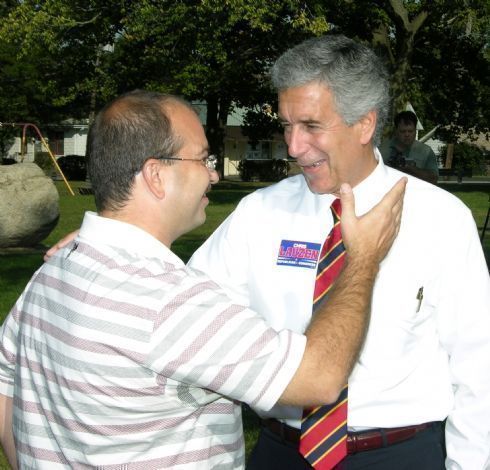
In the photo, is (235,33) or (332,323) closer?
(332,323)

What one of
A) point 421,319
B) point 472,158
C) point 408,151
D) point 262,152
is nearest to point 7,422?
point 421,319

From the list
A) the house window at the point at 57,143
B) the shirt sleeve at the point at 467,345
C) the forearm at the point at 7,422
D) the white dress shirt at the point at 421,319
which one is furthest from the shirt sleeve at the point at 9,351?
the house window at the point at 57,143

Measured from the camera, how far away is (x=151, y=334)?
211cm

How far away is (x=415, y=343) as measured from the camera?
3031 mm

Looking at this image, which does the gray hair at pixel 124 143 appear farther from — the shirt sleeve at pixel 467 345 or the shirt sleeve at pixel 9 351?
the shirt sleeve at pixel 467 345

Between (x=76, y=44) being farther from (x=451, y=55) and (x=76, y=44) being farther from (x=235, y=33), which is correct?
(x=451, y=55)

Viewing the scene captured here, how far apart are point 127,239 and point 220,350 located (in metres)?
0.43

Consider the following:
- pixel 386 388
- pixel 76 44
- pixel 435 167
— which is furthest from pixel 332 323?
pixel 76 44

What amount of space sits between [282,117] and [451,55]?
32603mm

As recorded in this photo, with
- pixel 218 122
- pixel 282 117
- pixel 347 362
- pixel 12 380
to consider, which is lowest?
pixel 218 122

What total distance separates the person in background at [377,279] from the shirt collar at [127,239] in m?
0.88

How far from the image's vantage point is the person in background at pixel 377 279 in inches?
117

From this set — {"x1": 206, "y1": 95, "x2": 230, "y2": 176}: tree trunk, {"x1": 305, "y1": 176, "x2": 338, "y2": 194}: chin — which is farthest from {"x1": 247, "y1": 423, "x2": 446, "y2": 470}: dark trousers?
{"x1": 206, "y1": 95, "x2": 230, "y2": 176}: tree trunk

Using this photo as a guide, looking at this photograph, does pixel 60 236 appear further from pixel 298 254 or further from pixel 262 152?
pixel 262 152
